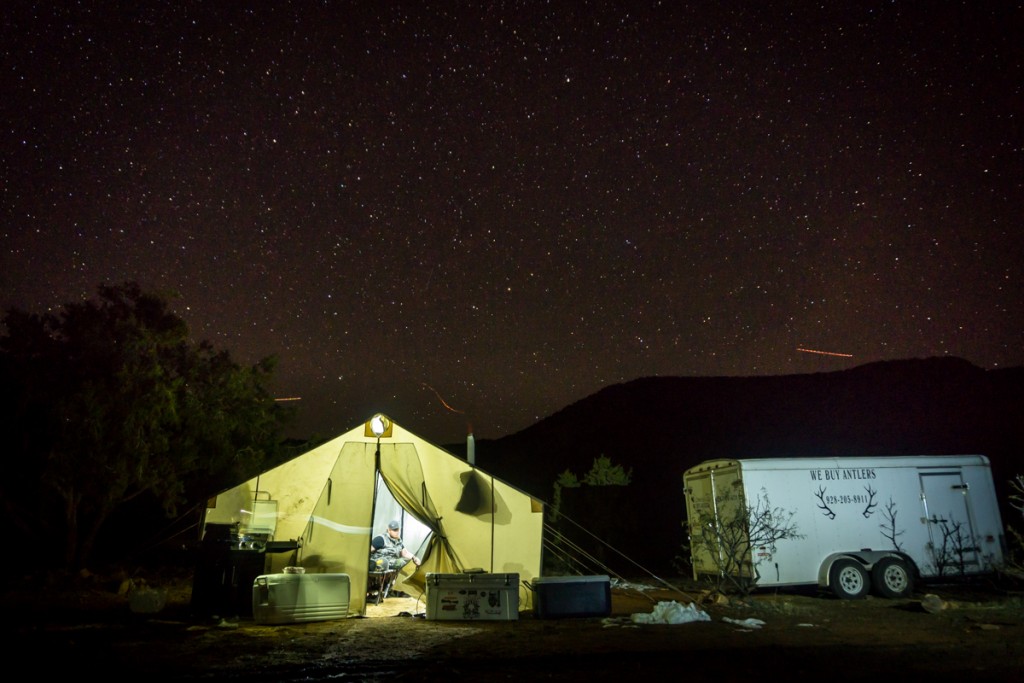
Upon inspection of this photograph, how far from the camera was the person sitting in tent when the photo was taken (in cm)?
1140

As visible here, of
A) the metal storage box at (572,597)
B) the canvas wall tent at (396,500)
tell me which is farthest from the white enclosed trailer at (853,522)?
the canvas wall tent at (396,500)

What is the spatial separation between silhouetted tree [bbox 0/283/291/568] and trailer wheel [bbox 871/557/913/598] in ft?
42.8

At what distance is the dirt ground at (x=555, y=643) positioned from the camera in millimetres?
5590

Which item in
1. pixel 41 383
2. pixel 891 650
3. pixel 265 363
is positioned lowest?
→ pixel 891 650

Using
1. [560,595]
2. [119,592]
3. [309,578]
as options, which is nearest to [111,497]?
[119,592]

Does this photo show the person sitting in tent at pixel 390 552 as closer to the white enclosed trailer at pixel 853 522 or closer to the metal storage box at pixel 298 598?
the metal storage box at pixel 298 598

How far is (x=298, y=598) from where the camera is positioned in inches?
347

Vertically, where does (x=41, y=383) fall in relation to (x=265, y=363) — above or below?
below

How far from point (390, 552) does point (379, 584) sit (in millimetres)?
807

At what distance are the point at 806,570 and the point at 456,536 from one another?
18.0 ft

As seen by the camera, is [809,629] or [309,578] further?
[309,578]

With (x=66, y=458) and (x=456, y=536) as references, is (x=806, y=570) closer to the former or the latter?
(x=456, y=536)

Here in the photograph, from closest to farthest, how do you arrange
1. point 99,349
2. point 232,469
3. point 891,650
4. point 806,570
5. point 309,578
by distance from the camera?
point 891,650
point 309,578
point 806,570
point 99,349
point 232,469

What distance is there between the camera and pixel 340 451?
35.8ft
